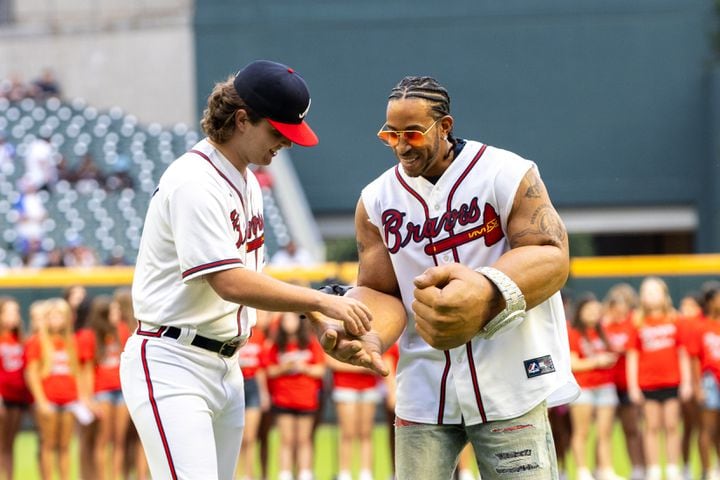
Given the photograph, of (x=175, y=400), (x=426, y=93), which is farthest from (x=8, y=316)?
(x=426, y=93)

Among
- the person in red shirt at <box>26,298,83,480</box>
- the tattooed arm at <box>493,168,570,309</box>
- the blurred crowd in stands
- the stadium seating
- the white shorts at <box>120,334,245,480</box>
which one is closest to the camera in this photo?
the tattooed arm at <box>493,168,570,309</box>

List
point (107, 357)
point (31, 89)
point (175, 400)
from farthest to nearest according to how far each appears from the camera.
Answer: point (31, 89)
point (107, 357)
point (175, 400)

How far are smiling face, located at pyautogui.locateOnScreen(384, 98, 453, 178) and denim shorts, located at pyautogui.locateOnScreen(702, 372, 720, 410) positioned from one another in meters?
7.32

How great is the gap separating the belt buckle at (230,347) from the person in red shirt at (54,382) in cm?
640

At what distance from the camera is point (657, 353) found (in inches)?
433

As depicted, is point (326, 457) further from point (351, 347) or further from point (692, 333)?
point (351, 347)

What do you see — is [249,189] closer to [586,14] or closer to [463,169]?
[463,169]

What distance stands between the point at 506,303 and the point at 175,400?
53.3 inches

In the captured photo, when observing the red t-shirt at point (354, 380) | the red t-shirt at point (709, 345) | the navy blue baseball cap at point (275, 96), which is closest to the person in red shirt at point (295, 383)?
the red t-shirt at point (354, 380)

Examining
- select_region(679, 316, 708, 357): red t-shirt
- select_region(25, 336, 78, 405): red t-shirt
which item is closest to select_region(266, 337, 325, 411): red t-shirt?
select_region(25, 336, 78, 405): red t-shirt

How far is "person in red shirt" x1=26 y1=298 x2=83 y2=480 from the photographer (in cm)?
1057

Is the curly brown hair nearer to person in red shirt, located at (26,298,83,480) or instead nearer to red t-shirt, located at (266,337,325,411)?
person in red shirt, located at (26,298,83,480)

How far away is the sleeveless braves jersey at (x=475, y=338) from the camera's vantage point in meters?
4.25

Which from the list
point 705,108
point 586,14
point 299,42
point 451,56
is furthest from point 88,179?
point 705,108
